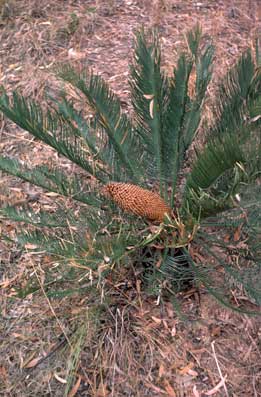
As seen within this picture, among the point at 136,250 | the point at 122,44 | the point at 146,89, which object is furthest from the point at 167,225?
the point at 122,44

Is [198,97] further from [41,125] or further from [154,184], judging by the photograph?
[41,125]

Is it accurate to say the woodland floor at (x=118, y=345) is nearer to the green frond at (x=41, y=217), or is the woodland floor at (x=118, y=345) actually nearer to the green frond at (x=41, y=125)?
the green frond at (x=41, y=217)

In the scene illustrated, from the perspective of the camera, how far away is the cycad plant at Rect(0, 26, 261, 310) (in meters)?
2.06

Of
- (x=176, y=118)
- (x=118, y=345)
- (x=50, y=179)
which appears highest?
(x=176, y=118)

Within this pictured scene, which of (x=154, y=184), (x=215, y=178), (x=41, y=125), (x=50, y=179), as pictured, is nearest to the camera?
(x=215, y=178)

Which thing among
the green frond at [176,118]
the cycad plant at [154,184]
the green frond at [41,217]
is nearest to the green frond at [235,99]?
the cycad plant at [154,184]

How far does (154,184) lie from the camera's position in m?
2.55

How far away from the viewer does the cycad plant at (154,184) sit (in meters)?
2.06

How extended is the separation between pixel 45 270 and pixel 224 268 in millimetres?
766

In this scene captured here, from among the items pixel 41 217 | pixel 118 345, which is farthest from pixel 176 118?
pixel 118 345

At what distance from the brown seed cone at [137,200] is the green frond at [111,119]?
0.93 feet

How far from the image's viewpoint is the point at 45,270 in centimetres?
241

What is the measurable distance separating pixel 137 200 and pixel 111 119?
508mm

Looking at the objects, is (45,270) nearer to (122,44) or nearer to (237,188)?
(237,188)
